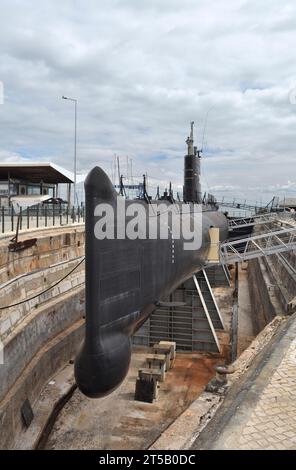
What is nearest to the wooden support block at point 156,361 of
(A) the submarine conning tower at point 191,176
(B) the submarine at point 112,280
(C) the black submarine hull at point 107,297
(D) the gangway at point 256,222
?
(B) the submarine at point 112,280

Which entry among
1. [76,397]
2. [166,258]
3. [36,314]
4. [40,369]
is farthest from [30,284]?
[166,258]

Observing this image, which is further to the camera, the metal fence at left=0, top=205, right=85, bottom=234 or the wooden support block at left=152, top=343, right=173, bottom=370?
the metal fence at left=0, top=205, right=85, bottom=234

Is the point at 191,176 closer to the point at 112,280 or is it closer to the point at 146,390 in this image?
the point at 146,390

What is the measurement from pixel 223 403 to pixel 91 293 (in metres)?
3.54

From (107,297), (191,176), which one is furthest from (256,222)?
(107,297)

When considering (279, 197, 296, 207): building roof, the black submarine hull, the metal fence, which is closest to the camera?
the black submarine hull

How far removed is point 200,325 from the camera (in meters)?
17.1

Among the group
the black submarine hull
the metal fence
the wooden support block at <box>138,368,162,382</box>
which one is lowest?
the wooden support block at <box>138,368,162,382</box>

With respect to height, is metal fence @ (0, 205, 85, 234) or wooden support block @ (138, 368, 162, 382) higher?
metal fence @ (0, 205, 85, 234)

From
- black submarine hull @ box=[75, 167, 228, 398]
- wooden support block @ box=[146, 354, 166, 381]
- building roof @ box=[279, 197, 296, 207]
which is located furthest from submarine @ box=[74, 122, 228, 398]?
building roof @ box=[279, 197, 296, 207]

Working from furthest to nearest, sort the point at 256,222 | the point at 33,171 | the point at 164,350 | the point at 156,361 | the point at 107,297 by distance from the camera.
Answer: the point at 33,171, the point at 256,222, the point at 164,350, the point at 156,361, the point at 107,297

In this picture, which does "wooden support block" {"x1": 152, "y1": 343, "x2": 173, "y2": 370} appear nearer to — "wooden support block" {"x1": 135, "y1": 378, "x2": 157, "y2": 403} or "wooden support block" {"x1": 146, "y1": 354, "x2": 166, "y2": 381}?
"wooden support block" {"x1": 146, "y1": 354, "x2": 166, "y2": 381}

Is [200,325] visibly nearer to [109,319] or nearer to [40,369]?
[40,369]

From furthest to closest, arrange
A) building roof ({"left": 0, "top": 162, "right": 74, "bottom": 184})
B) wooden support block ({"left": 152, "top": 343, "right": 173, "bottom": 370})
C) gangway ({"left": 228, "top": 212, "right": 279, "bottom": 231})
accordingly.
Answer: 1. building roof ({"left": 0, "top": 162, "right": 74, "bottom": 184})
2. gangway ({"left": 228, "top": 212, "right": 279, "bottom": 231})
3. wooden support block ({"left": 152, "top": 343, "right": 173, "bottom": 370})
